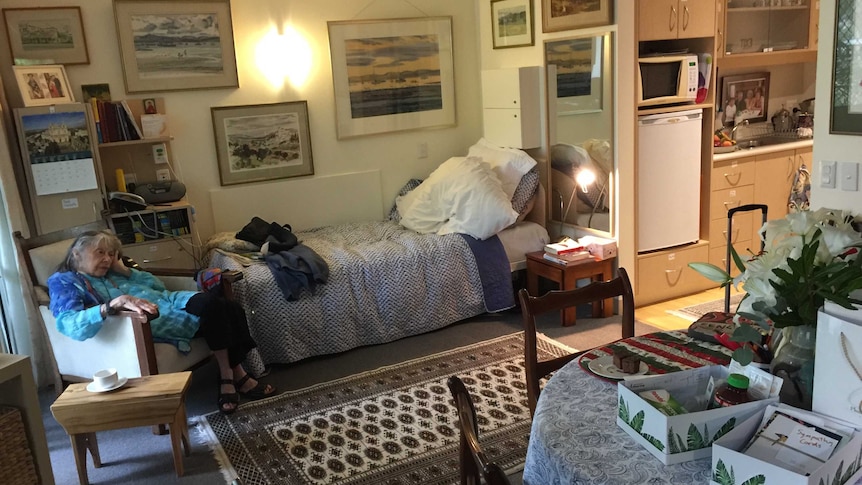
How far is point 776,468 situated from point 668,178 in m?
3.49

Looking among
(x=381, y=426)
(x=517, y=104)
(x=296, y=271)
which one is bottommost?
(x=381, y=426)

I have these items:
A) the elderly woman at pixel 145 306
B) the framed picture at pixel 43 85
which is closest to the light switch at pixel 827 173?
the elderly woman at pixel 145 306

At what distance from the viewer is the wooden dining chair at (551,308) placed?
2.02m

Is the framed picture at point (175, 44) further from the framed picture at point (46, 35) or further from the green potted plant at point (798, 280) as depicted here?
the green potted plant at point (798, 280)

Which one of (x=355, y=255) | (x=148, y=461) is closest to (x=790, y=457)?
(x=148, y=461)

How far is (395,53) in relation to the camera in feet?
15.9

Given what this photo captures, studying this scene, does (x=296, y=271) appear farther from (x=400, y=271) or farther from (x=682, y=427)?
(x=682, y=427)

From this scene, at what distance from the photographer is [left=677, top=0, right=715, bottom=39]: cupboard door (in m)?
4.21

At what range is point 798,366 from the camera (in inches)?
55.9

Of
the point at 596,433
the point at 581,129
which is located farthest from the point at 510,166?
the point at 596,433

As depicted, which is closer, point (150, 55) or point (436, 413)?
point (436, 413)

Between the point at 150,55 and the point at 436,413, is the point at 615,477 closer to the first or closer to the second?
the point at 436,413

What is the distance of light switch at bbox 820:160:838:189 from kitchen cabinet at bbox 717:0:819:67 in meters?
2.24

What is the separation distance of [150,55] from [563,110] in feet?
8.36
